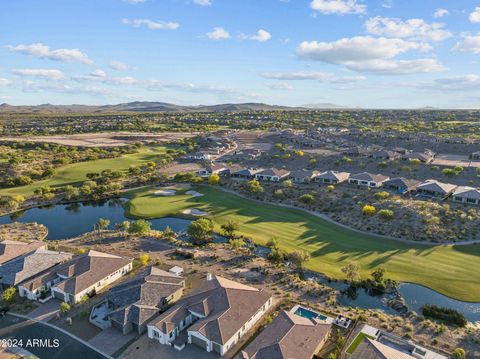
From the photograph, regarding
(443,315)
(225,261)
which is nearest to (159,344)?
(225,261)

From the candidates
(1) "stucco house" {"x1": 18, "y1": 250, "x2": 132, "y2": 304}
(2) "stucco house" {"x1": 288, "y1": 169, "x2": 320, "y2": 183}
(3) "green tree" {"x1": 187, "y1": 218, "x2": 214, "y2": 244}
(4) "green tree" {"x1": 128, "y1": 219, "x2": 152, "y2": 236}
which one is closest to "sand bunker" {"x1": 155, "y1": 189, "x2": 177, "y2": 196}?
(4) "green tree" {"x1": 128, "y1": 219, "x2": 152, "y2": 236}

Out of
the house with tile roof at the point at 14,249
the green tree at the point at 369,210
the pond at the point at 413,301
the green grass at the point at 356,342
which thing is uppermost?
the green tree at the point at 369,210

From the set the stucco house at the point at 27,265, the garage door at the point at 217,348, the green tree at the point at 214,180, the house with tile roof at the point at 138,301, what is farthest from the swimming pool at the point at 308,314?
the green tree at the point at 214,180

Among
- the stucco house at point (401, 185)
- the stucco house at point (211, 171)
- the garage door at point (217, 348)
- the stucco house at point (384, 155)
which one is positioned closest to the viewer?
the garage door at point (217, 348)

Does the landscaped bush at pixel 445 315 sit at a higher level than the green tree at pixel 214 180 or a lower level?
lower

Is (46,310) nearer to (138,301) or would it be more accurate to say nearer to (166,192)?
(138,301)

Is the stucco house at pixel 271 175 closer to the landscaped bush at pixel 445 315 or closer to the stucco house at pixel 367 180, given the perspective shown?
the stucco house at pixel 367 180

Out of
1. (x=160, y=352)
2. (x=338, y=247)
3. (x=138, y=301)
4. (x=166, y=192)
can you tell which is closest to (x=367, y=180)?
(x=338, y=247)
